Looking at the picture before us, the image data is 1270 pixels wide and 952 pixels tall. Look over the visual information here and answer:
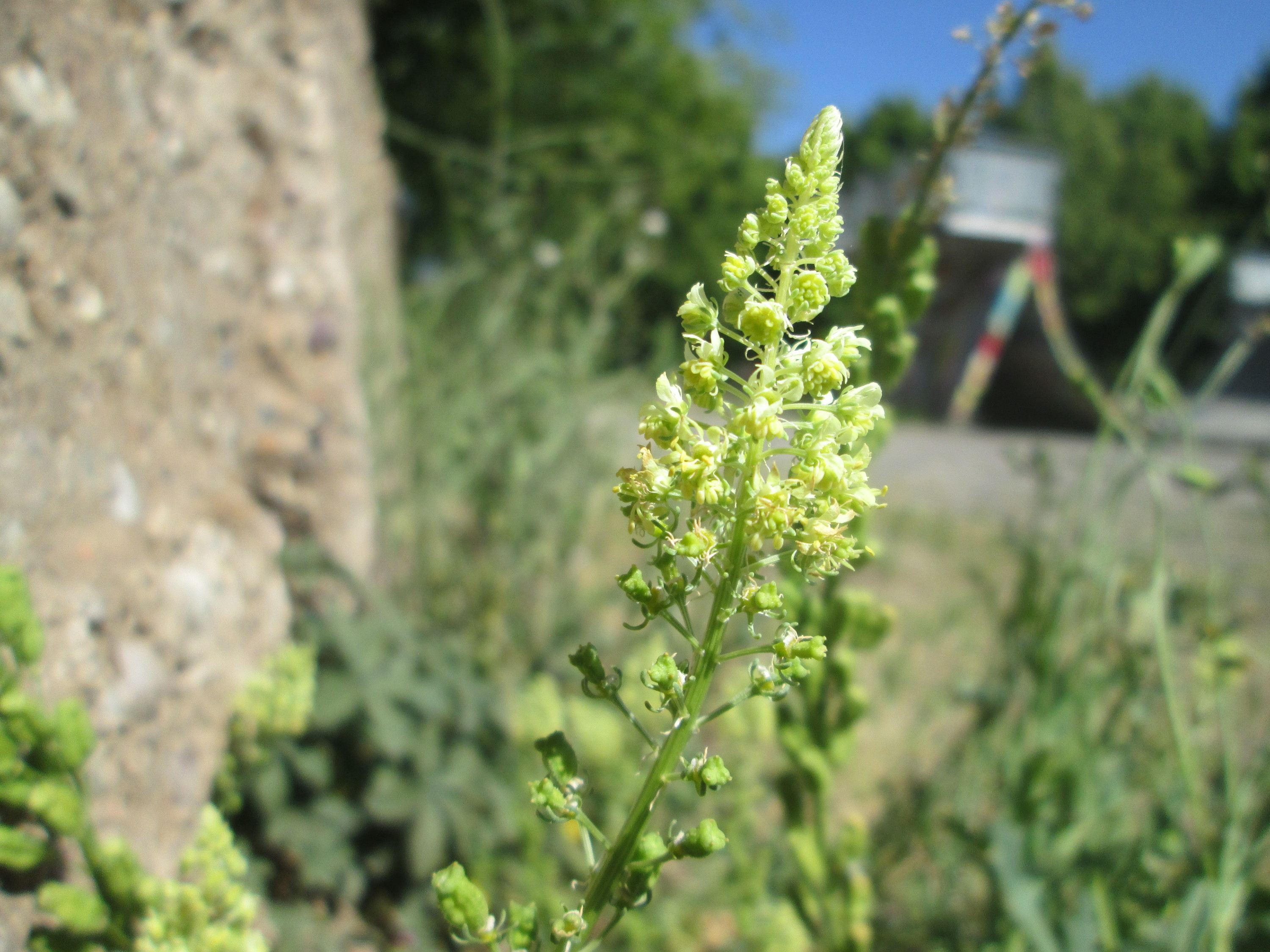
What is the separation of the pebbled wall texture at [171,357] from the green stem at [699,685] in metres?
0.66

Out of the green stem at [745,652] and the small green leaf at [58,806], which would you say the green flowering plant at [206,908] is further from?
the green stem at [745,652]

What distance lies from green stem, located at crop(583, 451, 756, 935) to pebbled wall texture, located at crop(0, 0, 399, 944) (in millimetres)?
661

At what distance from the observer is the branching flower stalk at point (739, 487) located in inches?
19.4

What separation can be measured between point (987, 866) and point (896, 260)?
2.62ft

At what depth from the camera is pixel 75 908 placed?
2.40 ft

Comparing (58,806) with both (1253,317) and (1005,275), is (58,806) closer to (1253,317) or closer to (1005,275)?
(1253,317)

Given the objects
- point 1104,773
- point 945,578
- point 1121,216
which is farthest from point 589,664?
point 1121,216

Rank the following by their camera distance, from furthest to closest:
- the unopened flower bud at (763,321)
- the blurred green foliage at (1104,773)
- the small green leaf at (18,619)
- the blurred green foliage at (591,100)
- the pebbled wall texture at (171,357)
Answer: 1. the blurred green foliage at (591,100)
2. the blurred green foliage at (1104,773)
3. the pebbled wall texture at (171,357)
4. the small green leaf at (18,619)
5. the unopened flower bud at (763,321)

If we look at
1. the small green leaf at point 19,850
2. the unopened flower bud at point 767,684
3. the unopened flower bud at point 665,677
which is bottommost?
Answer: the small green leaf at point 19,850

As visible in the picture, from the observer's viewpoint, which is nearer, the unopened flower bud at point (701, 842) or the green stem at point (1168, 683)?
the unopened flower bud at point (701, 842)

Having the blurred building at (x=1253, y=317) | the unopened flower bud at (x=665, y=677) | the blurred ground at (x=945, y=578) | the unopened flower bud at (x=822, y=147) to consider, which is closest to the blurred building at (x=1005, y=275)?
the blurred building at (x=1253, y=317)

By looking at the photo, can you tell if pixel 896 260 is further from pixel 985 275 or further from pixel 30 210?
pixel 985 275

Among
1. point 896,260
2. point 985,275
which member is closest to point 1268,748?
point 896,260

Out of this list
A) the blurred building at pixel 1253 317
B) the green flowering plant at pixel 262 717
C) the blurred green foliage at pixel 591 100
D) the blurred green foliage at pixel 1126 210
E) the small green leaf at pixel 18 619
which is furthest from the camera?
the blurred green foliage at pixel 1126 210
